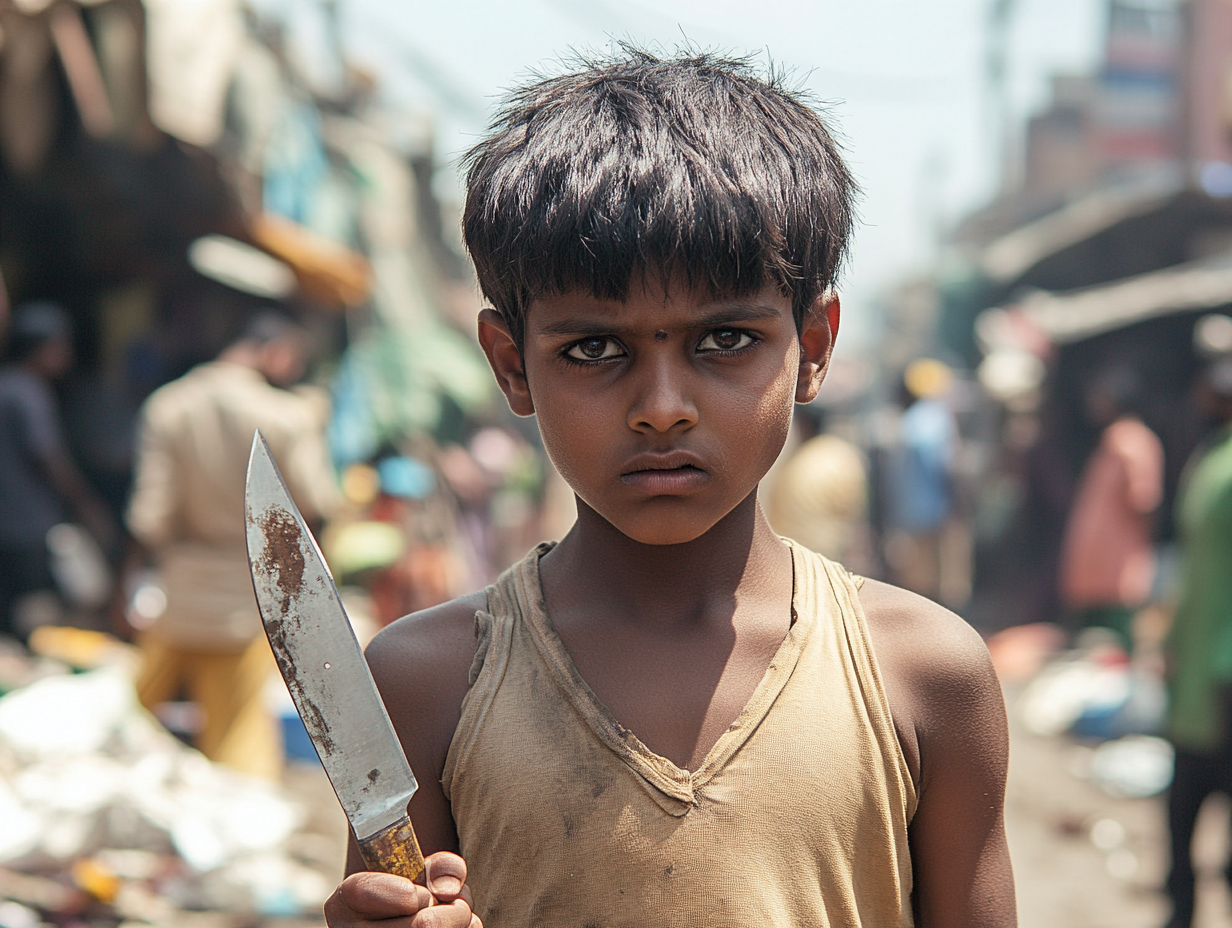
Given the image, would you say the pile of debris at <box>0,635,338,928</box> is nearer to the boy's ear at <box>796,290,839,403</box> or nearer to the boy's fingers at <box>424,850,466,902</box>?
the boy's fingers at <box>424,850,466,902</box>

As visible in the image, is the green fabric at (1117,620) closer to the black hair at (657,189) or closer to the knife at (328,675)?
the black hair at (657,189)

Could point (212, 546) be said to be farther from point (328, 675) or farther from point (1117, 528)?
point (1117, 528)

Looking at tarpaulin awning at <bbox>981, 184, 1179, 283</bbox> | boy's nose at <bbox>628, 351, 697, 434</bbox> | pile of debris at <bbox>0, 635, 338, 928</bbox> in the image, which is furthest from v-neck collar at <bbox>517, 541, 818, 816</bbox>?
tarpaulin awning at <bbox>981, 184, 1179, 283</bbox>

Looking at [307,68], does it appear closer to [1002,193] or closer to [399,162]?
[399,162]

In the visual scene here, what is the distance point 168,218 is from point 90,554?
2142 millimetres

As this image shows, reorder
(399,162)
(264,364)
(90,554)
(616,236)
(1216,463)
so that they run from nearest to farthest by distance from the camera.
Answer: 1. (616,236)
2. (1216,463)
3. (264,364)
4. (90,554)
5. (399,162)

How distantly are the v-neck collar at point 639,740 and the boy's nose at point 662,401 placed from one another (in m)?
0.29

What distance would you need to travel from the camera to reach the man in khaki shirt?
15.6 feet

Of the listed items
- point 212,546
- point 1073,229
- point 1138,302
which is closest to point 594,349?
→ point 212,546

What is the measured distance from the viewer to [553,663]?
135cm

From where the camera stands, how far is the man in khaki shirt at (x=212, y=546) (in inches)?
187

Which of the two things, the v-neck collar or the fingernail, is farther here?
the v-neck collar

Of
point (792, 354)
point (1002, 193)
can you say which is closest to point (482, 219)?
point (792, 354)

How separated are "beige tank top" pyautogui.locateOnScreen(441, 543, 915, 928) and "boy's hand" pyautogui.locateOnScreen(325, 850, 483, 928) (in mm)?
136
